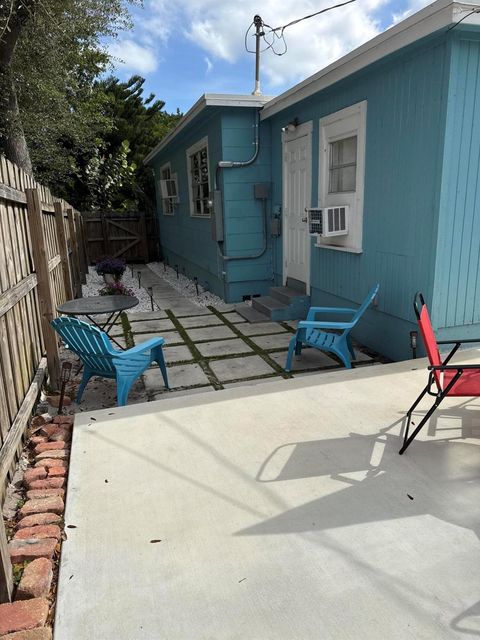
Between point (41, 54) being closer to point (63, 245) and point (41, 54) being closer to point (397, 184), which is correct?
point (63, 245)

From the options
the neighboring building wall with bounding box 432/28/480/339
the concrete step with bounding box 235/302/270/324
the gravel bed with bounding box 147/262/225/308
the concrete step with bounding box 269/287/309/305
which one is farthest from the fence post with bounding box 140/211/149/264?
the neighboring building wall with bounding box 432/28/480/339

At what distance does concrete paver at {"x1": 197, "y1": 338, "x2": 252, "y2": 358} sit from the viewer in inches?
187

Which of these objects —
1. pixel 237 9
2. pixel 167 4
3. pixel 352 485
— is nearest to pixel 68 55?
pixel 167 4

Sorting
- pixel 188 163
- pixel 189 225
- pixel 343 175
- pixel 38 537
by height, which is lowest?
pixel 38 537

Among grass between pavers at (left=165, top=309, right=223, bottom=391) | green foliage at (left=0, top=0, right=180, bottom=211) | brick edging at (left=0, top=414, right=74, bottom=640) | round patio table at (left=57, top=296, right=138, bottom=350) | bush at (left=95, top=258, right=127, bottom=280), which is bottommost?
grass between pavers at (left=165, top=309, right=223, bottom=391)

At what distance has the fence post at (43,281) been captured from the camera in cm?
356

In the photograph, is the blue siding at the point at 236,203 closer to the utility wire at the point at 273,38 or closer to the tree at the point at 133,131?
the utility wire at the point at 273,38

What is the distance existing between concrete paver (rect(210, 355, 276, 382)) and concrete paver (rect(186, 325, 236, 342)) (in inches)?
33.9

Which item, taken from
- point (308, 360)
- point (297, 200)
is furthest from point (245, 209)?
point (308, 360)

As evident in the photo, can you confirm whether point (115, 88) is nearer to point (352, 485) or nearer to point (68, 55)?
point (68, 55)

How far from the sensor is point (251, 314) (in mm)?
6324

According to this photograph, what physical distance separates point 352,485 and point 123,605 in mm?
1139

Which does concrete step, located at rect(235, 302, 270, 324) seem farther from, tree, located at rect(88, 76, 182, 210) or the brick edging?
tree, located at rect(88, 76, 182, 210)

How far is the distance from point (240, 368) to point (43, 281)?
75.1 inches
